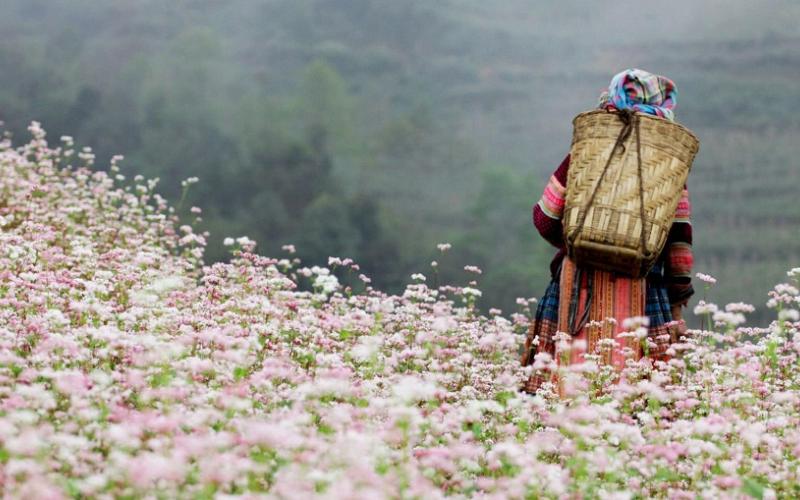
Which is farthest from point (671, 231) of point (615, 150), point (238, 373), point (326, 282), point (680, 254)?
point (238, 373)

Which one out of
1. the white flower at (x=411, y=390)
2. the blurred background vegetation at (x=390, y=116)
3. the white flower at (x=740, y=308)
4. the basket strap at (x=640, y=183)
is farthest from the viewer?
the blurred background vegetation at (x=390, y=116)

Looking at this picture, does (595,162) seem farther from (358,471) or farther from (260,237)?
(260,237)

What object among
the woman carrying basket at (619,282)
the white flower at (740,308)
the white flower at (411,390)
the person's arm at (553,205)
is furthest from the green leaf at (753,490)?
the person's arm at (553,205)

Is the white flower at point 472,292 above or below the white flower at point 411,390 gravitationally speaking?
above

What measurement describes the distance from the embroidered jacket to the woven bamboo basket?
9.3 inches

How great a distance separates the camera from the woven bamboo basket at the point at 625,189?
16.6 feet

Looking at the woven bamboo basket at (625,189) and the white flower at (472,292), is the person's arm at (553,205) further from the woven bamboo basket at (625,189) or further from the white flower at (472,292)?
the white flower at (472,292)

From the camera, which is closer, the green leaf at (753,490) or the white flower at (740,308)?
the green leaf at (753,490)

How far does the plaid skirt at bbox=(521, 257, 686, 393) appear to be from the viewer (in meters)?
5.35

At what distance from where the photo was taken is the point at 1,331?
4.04m

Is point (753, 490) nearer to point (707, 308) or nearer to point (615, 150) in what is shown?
point (707, 308)

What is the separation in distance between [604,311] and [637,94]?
133cm

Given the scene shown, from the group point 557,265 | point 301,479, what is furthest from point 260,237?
point 301,479

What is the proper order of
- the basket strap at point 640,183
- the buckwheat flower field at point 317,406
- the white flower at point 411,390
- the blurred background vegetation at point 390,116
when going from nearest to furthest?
the buckwheat flower field at point 317,406, the white flower at point 411,390, the basket strap at point 640,183, the blurred background vegetation at point 390,116
